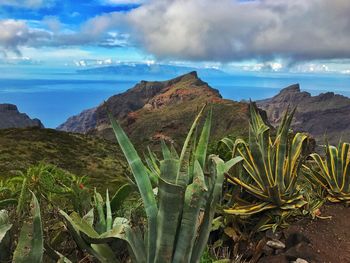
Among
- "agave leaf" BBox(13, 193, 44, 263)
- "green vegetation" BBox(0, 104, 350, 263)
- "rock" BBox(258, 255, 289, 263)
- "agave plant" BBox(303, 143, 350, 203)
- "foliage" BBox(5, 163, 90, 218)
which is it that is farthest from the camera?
"agave plant" BBox(303, 143, 350, 203)

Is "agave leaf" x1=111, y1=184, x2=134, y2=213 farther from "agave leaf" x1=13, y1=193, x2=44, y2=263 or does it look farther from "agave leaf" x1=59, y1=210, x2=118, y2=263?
"agave leaf" x1=13, y1=193, x2=44, y2=263

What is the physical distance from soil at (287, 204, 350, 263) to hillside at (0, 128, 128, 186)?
141ft

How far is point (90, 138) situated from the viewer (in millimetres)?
85750

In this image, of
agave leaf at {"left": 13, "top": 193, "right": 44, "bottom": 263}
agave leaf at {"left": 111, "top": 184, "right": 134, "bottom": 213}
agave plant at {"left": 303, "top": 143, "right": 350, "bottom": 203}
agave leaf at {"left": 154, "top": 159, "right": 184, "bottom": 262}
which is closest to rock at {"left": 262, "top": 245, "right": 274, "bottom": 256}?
agave plant at {"left": 303, "top": 143, "right": 350, "bottom": 203}

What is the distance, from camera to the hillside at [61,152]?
56.5 meters

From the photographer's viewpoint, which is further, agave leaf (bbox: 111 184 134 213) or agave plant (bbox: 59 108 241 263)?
agave leaf (bbox: 111 184 134 213)

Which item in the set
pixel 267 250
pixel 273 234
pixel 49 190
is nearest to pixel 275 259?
pixel 267 250

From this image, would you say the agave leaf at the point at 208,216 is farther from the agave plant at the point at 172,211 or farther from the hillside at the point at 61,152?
the hillside at the point at 61,152

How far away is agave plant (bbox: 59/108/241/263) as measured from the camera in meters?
3.38

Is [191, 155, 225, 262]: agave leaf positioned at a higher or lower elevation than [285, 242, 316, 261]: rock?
higher

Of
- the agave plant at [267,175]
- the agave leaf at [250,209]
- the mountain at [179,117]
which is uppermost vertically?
the agave plant at [267,175]

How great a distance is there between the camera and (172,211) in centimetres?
336

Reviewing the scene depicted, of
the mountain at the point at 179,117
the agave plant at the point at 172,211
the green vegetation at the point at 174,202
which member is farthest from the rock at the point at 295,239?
the mountain at the point at 179,117

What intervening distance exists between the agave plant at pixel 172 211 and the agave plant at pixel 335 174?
14.3 ft
